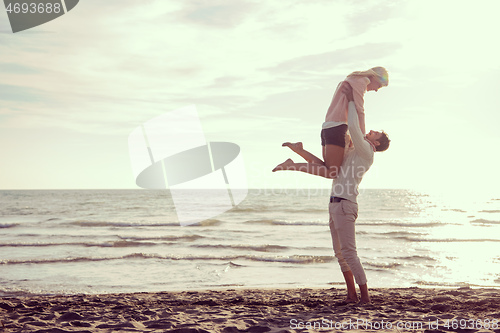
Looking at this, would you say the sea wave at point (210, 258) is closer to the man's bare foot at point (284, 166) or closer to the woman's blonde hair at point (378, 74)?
the man's bare foot at point (284, 166)

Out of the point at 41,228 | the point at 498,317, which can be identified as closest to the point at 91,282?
the point at 498,317

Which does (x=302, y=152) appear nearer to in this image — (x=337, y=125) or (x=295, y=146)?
(x=295, y=146)

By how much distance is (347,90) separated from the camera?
395 cm

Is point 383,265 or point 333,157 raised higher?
point 333,157

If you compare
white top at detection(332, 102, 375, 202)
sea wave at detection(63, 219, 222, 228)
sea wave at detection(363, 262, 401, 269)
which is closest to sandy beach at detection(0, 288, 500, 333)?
white top at detection(332, 102, 375, 202)

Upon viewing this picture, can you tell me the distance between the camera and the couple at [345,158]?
13.0 ft

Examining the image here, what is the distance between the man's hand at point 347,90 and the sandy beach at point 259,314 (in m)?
1.93

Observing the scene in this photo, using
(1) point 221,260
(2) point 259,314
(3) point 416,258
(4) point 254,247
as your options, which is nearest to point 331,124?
(2) point 259,314

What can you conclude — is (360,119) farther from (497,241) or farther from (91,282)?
(497,241)

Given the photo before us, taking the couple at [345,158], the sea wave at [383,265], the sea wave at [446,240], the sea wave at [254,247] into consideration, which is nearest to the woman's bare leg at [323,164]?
the couple at [345,158]

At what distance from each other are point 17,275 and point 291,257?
5.67 m

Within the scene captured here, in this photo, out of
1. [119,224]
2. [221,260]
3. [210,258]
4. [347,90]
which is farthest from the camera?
[119,224]

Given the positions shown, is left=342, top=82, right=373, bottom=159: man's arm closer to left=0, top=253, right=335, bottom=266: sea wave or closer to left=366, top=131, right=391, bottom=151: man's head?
left=366, top=131, right=391, bottom=151: man's head

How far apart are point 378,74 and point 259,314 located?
2.52 meters
